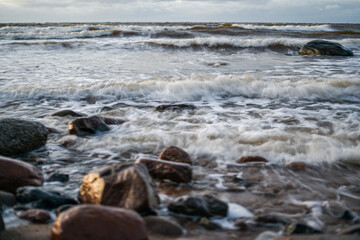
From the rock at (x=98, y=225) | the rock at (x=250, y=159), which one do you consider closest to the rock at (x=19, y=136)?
the rock at (x=98, y=225)

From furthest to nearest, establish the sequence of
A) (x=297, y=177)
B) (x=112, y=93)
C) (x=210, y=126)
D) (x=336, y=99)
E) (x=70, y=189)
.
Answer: (x=112, y=93) < (x=336, y=99) < (x=210, y=126) < (x=297, y=177) < (x=70, y=189)

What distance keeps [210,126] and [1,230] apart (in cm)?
261

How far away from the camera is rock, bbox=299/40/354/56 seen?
11466mm

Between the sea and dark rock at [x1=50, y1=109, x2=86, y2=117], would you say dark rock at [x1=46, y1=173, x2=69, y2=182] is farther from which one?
dark rock at [x1=50, y1=109, x2=86, y2=117]

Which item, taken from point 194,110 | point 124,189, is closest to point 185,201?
point 124,189

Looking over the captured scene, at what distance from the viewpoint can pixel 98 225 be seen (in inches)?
59.4

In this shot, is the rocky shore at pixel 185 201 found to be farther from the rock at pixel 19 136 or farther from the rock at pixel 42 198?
the rock at pixel 19 136

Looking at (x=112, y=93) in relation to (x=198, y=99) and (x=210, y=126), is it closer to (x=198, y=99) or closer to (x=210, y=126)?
(x=198, y=99)

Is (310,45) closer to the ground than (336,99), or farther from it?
farther from it

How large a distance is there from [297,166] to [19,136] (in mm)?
2737

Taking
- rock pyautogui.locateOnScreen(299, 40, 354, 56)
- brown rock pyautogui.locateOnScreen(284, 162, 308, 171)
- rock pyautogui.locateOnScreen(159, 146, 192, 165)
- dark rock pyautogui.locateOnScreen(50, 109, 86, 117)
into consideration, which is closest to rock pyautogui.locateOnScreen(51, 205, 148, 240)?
rock pyautogui.locateOnScreen(159, 146, 192, 165)

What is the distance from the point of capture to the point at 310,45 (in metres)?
12.2

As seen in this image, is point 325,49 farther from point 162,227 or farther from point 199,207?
point 162,227

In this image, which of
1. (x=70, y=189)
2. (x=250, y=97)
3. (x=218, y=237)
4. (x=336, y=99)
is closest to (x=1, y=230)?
(x=70, y=189)
